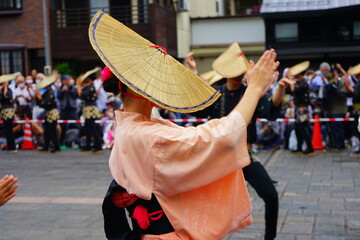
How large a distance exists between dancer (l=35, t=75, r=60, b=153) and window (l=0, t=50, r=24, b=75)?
28.0ft

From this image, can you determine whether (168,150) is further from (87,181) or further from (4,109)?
(4,109)

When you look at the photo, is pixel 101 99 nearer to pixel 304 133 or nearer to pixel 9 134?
pixel 9 134

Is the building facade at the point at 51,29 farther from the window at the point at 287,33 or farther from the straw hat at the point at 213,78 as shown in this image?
the straw hat at the point at 213,78

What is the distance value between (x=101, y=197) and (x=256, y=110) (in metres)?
3.57

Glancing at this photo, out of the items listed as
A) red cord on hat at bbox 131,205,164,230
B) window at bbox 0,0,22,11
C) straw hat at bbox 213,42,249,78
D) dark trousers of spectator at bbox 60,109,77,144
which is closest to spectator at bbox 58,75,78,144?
dark trousers of spectator at bbox 60,109,77,144

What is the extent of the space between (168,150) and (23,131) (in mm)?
13283

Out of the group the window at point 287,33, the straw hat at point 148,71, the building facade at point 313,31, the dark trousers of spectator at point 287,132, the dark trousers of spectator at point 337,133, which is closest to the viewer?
the straw hat at point 148,71

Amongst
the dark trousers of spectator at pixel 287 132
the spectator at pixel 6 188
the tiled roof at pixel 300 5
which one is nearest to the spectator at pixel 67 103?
the dark trousers of spectator at pixel 287 132

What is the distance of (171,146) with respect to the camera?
2.66m

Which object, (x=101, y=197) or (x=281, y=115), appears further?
(x=281, y=115)

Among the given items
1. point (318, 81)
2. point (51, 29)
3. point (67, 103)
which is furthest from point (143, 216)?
point (51, 29)

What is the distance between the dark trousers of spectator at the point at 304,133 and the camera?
41.0ft

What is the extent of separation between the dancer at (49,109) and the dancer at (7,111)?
2.25 ft

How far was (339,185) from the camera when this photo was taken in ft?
29.5
